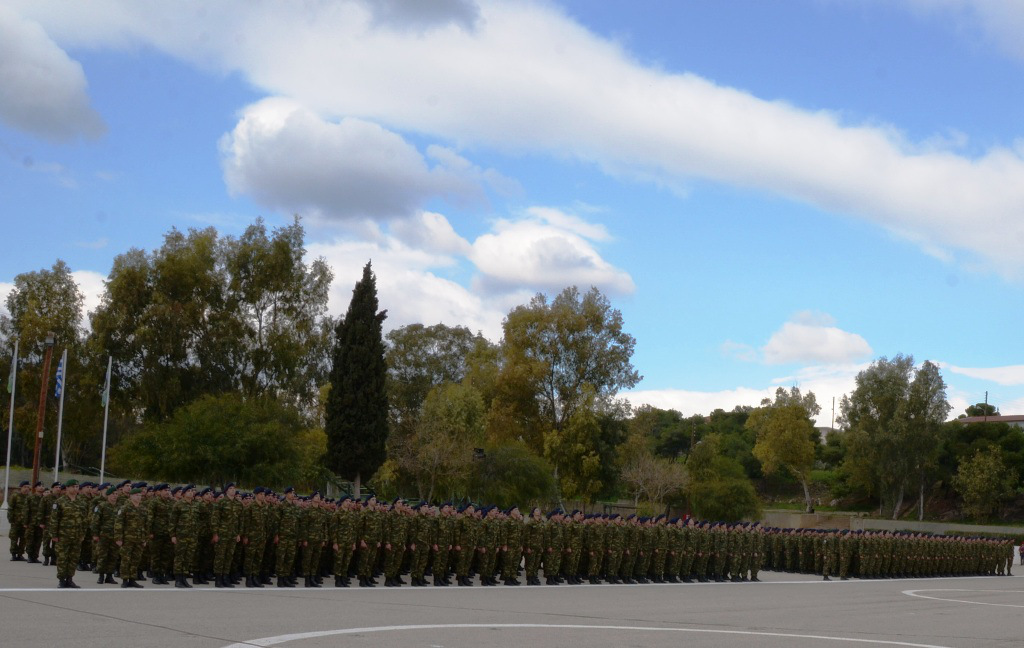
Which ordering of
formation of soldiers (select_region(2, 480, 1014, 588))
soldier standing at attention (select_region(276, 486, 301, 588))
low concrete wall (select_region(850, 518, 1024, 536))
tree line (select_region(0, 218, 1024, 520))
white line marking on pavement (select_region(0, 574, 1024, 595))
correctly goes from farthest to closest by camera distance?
low concrete wall (select_region(850, 518, 1024, 536)) → tree line (select_region(0, 218, 1024, 520)) → soldier standing at attention (select_region(276, 486, 301, 588)) → formation of soldiers (select_region(2, 480, 1014, 588)) → white line marking on pavement (select_region(0, 574, 1024, 595))

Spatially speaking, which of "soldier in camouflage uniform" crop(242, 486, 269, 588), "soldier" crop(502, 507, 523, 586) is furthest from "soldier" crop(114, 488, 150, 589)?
"soldier" crop(502, 507, 523, 586)

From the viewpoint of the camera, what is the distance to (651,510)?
185 ft

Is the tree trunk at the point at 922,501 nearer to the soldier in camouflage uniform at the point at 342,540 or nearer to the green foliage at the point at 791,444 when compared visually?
the green foliage at the point at 791,444

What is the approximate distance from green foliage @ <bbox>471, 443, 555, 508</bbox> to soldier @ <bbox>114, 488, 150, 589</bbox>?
34.3 m

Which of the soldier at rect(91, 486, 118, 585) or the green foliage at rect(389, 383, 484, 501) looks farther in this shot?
the green foliage at rect(389, 383, 484, 501)

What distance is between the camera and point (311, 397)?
55.5 m

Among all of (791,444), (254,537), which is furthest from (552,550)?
(791,444)

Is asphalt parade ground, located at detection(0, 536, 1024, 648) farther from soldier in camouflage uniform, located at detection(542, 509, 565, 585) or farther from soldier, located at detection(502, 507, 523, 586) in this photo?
soldier, located at detection(502, 507, 523, 586)

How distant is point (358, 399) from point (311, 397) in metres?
10.9

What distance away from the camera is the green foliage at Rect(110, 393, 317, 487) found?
136ft

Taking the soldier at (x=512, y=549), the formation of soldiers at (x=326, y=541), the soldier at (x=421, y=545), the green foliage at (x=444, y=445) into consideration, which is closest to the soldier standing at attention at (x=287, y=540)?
the formation of soldiers at (x=326, y=541)

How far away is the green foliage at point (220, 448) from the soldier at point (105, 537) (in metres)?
27.1

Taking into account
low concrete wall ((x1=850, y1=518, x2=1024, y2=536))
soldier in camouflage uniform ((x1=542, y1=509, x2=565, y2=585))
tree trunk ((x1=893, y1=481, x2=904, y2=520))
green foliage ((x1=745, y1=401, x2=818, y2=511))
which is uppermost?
green foliage ((x1=745, y1=401, x2=818, y2=511))

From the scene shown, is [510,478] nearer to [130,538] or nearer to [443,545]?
[443,545]
